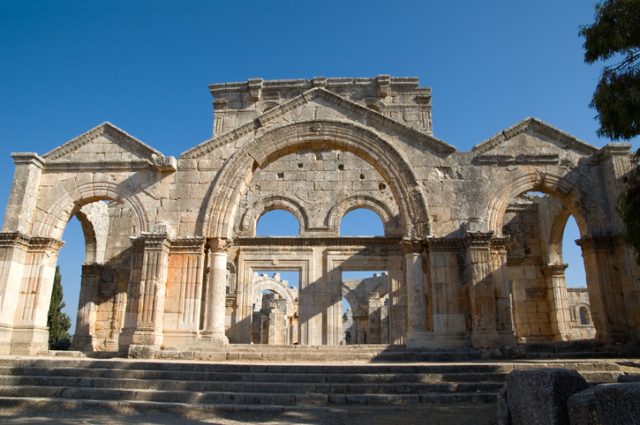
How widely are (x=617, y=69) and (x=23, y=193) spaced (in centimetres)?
1411

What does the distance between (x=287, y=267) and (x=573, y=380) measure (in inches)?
578

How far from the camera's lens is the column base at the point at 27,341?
12204mm

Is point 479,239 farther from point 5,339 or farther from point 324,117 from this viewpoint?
point 5,339

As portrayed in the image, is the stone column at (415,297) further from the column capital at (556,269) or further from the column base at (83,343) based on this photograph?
the column base at (83,343)

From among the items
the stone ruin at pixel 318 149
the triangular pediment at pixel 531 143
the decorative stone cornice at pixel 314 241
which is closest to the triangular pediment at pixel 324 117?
the stone ruin at pixel 318 149

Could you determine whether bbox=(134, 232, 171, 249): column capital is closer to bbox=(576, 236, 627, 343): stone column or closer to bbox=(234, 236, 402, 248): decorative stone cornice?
bbox=(234, 236, 402, 248): decorative stone cornice

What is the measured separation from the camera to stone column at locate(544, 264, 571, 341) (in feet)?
54.2

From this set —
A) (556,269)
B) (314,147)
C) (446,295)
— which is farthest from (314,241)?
(556,269)

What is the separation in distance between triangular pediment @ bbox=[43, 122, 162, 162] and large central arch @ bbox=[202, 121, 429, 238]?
98.8 inches

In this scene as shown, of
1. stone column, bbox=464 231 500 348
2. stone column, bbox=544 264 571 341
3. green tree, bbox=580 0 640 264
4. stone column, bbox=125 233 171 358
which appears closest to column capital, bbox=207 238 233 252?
stone column, bbox=125 233 171 358

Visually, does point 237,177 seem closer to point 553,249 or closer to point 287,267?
point 287,267

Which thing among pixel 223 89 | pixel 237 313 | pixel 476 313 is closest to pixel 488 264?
pixel 476 313

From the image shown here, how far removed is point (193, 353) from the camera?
11.2 metres

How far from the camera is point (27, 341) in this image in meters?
12.3
